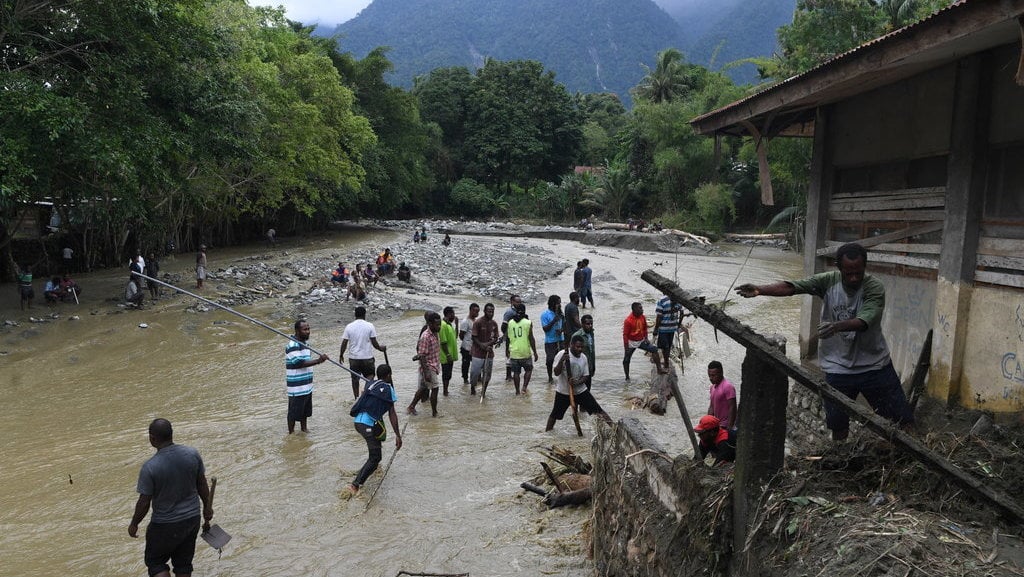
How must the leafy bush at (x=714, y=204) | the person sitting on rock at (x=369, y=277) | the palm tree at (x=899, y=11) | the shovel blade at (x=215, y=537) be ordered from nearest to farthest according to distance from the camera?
the shovel blade at (x=215, y=537), the person sitting on rock at (x=369, y=277), the palm tree at (x=899, y=11), the leafy bush at (x=714, y=204)

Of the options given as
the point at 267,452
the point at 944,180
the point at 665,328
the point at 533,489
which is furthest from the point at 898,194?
the point at 267,452

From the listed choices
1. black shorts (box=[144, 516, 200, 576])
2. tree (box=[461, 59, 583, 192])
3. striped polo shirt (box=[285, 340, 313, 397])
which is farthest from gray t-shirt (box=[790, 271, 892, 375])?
tree (box=[461, 59, 583, 192])

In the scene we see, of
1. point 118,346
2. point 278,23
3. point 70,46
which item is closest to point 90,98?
point 70,46

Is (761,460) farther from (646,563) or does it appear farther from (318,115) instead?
(318,115)

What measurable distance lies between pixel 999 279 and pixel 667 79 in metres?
47.6

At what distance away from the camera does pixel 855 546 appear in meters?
2.58

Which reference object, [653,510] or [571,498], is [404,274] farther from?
[653,510]

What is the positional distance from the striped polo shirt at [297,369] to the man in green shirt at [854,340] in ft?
19.7

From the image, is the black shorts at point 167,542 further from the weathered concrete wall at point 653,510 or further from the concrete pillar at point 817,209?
the concrete pillar at point 817,209

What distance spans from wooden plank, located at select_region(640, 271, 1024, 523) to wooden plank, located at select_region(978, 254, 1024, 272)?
3354 mm

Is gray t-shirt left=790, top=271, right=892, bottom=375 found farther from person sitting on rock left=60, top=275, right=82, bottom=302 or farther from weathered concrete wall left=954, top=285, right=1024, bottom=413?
person sitting on rock left=60, top=275, right=82, bottom=302

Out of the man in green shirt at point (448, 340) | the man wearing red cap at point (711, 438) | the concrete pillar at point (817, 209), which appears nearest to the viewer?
the man wearing red cap at point (711, 438)

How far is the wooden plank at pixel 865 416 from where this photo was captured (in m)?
2.59

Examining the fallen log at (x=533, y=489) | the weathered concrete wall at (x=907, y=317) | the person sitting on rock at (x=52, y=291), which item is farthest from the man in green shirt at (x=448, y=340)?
the person sitting on rock at (x=52, y=291)
